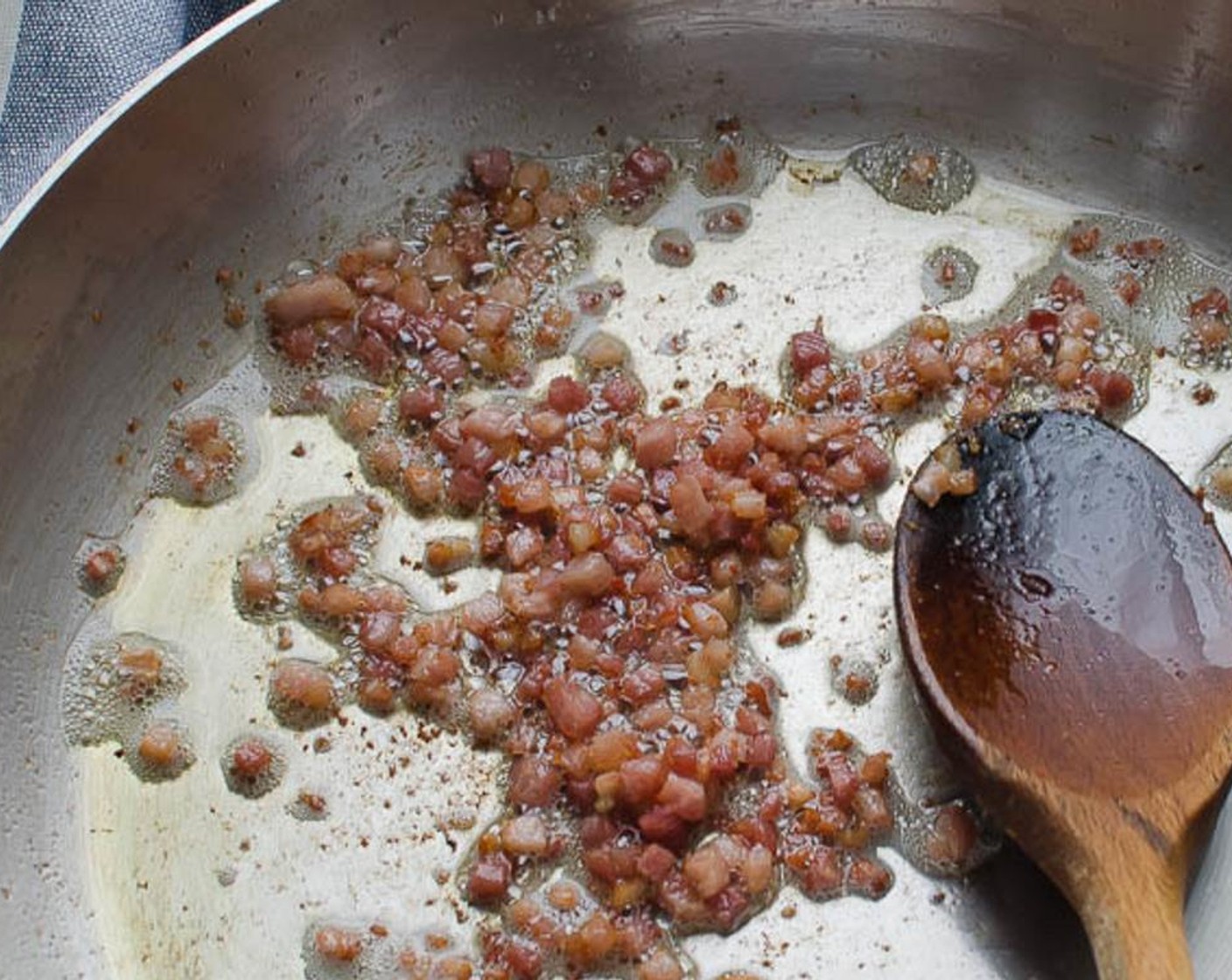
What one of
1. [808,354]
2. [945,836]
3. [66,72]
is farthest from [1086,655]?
[66,72]

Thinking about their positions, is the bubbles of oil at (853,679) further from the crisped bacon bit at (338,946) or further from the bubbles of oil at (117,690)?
the bubbles of oil at (117,690)

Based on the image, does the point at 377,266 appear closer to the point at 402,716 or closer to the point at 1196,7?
the point at 402,716

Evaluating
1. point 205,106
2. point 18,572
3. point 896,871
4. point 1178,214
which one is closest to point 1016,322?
point 1178,214

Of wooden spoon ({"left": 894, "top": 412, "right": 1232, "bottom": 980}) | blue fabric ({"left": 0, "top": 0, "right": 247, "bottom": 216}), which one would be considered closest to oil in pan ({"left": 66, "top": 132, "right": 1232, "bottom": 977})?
wooden spoon ({"left": 894, "top": 412, "right": 1232, "bottom": 980})

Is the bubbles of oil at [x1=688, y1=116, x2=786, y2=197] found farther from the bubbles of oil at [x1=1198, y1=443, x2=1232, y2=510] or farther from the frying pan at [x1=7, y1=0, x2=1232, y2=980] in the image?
the bubbles of oil at [x1=1198, y1=443, x2=1232, y2=510]

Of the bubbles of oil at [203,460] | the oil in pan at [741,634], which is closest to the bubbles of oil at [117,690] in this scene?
the oil in pan at [741,634]

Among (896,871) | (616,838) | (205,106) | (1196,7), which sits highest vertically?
(205,106)
